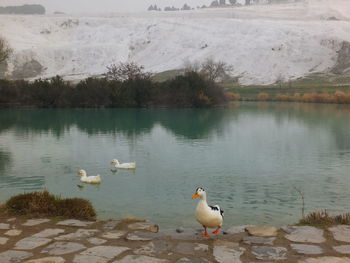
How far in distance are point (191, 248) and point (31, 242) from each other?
2.14 meters

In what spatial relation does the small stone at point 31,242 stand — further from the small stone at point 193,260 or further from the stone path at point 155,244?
the small stone at point 193,260

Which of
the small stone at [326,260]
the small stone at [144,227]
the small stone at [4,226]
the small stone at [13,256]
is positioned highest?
the small stone at [4,226]

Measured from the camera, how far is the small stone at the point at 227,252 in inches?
200

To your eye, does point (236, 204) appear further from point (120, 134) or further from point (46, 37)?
point (46, 37)

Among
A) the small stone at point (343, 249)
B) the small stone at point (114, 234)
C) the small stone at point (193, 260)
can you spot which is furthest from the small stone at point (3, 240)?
the small stone at point (343, 249)

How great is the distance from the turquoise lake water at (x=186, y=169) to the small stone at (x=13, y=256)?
3.86 metres

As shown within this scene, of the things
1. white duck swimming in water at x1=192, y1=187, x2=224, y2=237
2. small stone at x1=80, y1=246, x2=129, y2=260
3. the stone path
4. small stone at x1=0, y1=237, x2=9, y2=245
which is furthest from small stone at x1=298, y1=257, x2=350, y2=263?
small stone at x1=0, y1=237, x2=9, y2=245

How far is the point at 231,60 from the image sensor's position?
14812 centimetres

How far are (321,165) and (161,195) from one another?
7906 millimetres

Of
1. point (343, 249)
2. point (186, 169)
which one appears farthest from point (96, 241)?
point (186, 169)

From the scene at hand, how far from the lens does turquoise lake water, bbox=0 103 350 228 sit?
10.5 metres

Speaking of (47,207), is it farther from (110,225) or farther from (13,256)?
(13,256)

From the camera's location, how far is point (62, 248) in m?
5.43

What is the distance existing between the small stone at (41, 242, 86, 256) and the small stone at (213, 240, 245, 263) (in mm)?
1742
